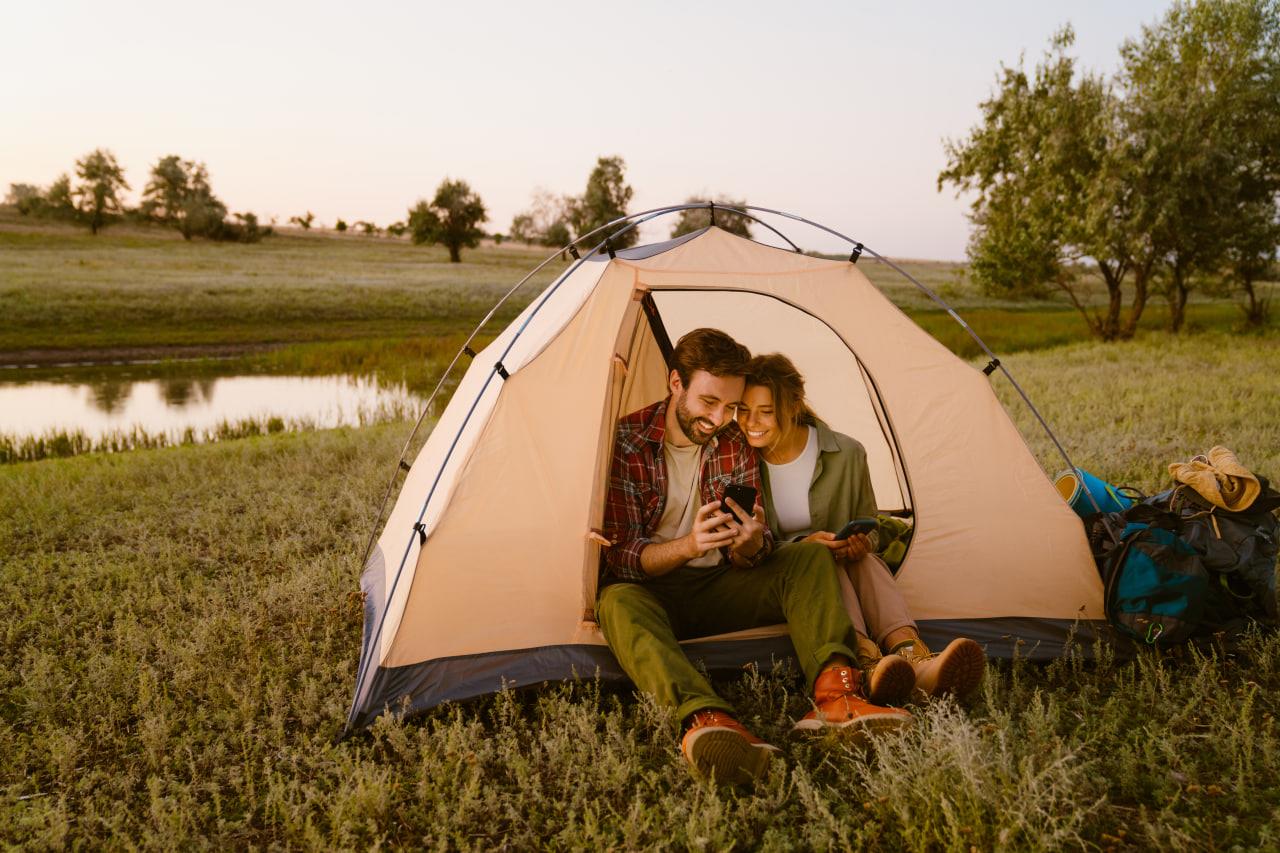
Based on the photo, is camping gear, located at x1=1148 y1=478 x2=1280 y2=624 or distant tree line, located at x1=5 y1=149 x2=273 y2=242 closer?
camping gear, located at x1=1148 y1=478 x2=1280 y2=624

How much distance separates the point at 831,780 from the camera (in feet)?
10.7

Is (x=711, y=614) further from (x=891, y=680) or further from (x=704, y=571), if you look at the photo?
(x=891, y=680)

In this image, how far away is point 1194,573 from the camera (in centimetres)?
397

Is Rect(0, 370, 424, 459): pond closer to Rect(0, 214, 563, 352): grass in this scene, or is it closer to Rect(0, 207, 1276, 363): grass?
Rect(0, 207, 1276, 363): grass

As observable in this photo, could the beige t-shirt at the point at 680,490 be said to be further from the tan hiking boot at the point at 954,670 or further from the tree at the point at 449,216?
the tree at the point at 449,216

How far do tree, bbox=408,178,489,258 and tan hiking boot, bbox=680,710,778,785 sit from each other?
57.5 metres

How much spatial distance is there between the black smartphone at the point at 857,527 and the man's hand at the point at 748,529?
17.0 inches

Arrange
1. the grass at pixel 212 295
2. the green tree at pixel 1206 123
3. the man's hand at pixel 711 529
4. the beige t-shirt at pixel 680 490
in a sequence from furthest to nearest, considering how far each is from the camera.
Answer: the grass at pixel 212 295 < the green tree at pixel 1206 123 < the beige t-shirt at pixel 680 490 < the man's hand at pixel 711 529

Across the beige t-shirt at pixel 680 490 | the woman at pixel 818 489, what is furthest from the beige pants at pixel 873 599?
the beige t-shirt at pixel 680 490

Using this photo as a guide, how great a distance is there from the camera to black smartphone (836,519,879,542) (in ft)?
12.7

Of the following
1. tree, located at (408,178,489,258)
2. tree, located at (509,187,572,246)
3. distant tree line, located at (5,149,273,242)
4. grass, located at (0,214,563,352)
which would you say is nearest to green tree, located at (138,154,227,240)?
distant tree line, located at (5,149,273,242)

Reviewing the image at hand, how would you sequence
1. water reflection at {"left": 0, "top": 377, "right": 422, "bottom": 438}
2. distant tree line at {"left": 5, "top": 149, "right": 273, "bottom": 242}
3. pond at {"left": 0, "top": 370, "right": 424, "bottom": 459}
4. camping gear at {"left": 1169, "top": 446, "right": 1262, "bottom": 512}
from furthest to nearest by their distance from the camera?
distant tree line at {"left": 5, "top": 149, "right": 273, "bottom": 242}, water reflection at {"left": 0, "top": 377, "right": 422, "bottom": 438}, pond at {"left": 0, "top": 370, "right": 424, "bottom": 459}, camping gear at {"left": 1169, "top": 446, "right": 1262, "bottom": 512}

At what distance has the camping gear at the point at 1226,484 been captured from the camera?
4094 mm

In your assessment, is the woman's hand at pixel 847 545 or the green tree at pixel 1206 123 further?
the green tree at pixel 1206 123
